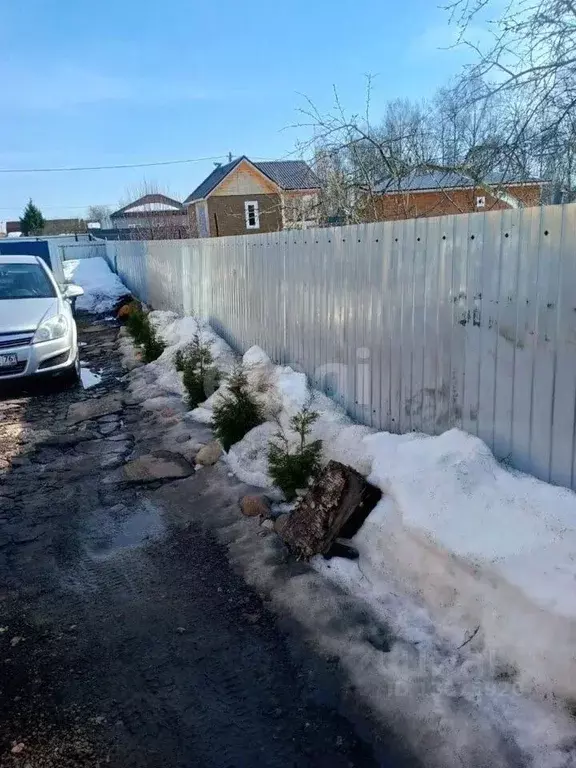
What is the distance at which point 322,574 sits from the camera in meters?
3.46

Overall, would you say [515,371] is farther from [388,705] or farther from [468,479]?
[388,705]

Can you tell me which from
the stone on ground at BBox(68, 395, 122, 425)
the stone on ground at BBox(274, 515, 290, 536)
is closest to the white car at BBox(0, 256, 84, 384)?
the stone on ground at BBox(68, 395, 122, 425)

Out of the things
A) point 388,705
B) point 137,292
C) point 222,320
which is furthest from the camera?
point 137,292

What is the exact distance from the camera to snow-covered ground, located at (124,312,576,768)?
7.69 ft

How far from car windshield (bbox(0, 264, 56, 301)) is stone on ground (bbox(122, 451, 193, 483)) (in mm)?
4325

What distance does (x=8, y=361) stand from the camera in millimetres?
7574

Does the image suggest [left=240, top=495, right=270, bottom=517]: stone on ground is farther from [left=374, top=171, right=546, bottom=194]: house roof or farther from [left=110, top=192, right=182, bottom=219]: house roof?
[left=110, top=192, right=182, bottom=219]: house roof

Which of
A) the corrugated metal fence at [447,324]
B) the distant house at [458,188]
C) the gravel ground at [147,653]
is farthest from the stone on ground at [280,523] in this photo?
the distant house at [458,188]

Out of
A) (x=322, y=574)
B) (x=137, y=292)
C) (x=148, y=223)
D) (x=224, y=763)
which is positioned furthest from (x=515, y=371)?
(x=148, y=223)

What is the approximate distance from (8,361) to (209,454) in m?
3.72

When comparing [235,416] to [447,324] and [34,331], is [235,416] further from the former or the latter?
[34,331]

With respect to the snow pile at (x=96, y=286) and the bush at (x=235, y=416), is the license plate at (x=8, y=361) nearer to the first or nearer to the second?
the bush at (x=235, y=416)

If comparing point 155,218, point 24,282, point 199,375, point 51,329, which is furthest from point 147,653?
point 155,218

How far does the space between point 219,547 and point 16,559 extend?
1.33 meters
